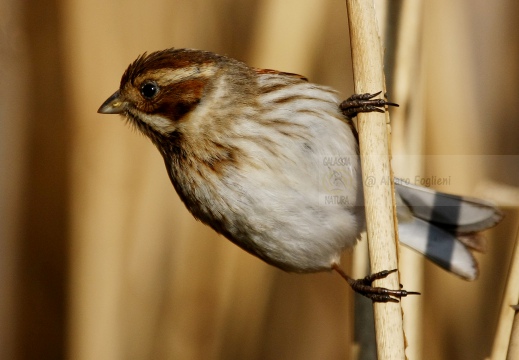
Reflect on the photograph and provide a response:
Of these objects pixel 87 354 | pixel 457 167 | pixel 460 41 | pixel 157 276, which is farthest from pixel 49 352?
pixel 460 41

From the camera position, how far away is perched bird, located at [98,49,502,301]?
211 cm

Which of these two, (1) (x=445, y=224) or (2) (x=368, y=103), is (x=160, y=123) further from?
(1) (x=445, y=224)

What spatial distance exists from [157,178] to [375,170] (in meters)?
1.30

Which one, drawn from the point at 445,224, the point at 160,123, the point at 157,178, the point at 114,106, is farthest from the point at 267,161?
the point at 157,178

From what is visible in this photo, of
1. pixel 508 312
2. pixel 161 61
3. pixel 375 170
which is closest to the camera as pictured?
pixel 375 170

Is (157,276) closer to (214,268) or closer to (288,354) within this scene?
(214,268)

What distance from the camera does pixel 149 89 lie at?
7.47 feet

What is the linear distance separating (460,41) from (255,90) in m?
1.17

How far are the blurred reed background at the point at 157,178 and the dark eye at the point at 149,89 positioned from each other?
0.53 metres

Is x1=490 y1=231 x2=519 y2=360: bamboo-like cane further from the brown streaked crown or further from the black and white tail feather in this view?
the brown streaked crown

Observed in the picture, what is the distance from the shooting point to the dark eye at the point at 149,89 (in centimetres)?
227

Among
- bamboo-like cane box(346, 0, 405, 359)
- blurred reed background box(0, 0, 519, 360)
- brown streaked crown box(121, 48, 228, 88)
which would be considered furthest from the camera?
blurred reed background box(0, 0, 519, 360)

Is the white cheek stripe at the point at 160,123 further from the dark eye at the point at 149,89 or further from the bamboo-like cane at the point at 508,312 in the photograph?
the bamboo-like cane at the point at 508,312

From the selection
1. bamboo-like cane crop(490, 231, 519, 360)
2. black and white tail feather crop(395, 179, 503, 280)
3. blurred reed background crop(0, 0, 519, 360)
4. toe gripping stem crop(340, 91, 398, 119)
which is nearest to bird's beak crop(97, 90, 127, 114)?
blurred reed background crop(0, 0, 519, 360)
